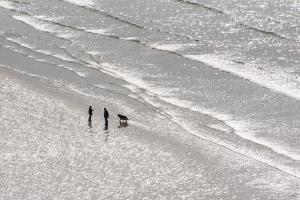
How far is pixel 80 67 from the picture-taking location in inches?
1462

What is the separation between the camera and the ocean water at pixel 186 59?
29.0 m

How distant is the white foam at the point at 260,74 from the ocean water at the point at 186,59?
5cm

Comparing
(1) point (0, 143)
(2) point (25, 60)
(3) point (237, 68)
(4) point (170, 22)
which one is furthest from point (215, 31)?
(1) point (0, 143)

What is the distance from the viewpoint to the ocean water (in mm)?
29016

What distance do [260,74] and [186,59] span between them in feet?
14.9

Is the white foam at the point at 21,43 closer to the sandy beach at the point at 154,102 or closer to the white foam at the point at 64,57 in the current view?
the sandy beach at the point at 154,102

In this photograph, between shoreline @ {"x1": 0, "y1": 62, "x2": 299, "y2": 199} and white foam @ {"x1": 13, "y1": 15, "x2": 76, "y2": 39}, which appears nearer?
shoreline @ {"x1": 0, "y1": 62, "x2": 299, "y2": 199}

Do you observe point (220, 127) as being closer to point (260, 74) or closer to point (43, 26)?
point (260, 74)

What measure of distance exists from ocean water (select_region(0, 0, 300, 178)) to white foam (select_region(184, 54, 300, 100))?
50mm

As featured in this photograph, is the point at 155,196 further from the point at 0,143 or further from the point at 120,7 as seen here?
the point at 120,7

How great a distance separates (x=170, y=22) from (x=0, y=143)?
66.0 feet

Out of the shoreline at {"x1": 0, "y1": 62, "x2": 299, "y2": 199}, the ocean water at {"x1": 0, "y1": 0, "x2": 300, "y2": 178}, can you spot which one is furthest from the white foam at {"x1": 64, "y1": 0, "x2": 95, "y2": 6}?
the shoreline at {"x1": 0, "y1": 62, "x2": 299, "y2": 199}

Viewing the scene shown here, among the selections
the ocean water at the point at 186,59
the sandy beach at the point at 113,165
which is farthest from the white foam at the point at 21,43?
the sandy beach at the point at 113,165

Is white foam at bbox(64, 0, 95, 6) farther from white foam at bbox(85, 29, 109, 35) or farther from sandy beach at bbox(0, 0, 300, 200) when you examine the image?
white foam at bbox(85, 29, 109, 35)
